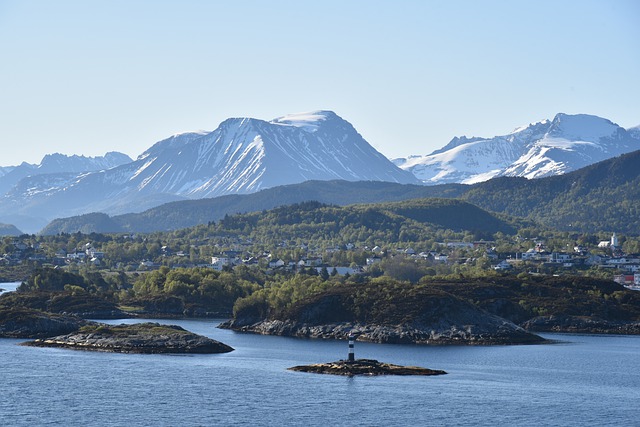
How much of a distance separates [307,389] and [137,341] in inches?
1104

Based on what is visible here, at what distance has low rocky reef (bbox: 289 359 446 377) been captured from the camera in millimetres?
90938

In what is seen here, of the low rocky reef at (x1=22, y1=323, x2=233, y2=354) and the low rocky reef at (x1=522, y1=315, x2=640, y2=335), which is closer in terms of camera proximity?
the low rocky reef at (x1=22, y1=323, x2=233, y2=354)

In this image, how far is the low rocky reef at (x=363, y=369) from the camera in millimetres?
90938

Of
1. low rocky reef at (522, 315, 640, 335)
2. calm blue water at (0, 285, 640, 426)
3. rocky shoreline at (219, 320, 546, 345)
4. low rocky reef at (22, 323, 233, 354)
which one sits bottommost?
calm blue water at (0, 285, 640, 426)

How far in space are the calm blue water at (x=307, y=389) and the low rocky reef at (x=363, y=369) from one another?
5.26ft

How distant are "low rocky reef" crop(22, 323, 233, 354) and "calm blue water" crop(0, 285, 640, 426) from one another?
296 centimetres

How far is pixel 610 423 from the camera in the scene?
72750 mm

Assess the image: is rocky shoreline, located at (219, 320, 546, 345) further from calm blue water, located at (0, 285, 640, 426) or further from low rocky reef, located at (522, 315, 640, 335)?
low rocky reef, located at (522, 315, 640, 335)

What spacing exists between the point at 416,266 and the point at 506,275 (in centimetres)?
3766

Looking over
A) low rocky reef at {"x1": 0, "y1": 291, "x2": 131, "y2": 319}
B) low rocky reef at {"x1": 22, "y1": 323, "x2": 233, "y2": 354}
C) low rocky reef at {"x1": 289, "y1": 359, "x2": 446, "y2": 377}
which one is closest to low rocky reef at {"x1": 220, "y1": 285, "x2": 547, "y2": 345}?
low rocky reef at {"x1": 22, "y1": 323, "x2": 233, "y2": 354}

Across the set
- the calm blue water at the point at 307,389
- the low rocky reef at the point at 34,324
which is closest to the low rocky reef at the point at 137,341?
the calm blue water at the point at 307,389

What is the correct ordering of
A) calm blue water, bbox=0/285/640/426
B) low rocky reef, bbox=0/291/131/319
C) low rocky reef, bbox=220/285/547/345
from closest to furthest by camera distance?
calm blue water, bbox=0/285/640/426 < low rocky reef, bbox=220/285/547/345 < low rocky reef, bbox=0/291/131/319

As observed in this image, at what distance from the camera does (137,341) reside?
107 metres

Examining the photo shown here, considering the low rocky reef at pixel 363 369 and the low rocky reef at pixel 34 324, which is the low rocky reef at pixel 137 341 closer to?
the low rocky reef at pixel 34 324
